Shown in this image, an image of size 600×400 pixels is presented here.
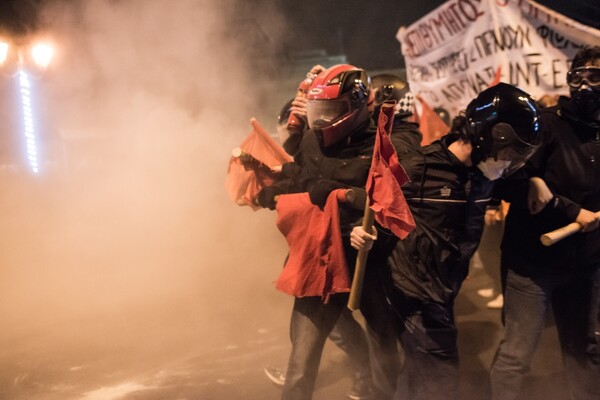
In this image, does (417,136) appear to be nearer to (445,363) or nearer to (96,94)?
(445,363)

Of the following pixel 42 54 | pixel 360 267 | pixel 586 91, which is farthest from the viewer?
pixel 42 54

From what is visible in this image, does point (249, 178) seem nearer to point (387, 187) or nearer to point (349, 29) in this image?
point (387, 187)

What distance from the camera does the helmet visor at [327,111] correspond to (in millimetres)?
2430

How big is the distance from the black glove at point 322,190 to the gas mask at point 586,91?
122 cm

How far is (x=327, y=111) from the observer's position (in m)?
2.45

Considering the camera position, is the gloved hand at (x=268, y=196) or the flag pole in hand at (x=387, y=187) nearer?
the flag pole in hand at (x=387, y=187)

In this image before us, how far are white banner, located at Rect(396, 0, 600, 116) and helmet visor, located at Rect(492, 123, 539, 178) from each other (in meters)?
2.26

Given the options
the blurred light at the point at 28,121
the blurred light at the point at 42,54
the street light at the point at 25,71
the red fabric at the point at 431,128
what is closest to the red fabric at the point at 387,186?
the red fabric at the point at 431,128

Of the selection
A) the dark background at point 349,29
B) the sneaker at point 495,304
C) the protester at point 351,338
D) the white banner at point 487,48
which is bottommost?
the sneaker at point 495,304

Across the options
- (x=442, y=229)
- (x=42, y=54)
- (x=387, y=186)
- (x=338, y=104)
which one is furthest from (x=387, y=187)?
(x=42, y=54)

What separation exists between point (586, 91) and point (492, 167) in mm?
718

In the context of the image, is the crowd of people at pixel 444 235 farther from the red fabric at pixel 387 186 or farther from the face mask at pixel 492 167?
the red fabric at pixel 387 186

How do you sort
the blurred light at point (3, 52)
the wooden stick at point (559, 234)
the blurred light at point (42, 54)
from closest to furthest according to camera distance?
1. the wooden stick at point (559, 234)
2. the blurred light at point (42, 54)
3. the blurred light at point (3, 52)

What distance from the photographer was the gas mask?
2.40 m
